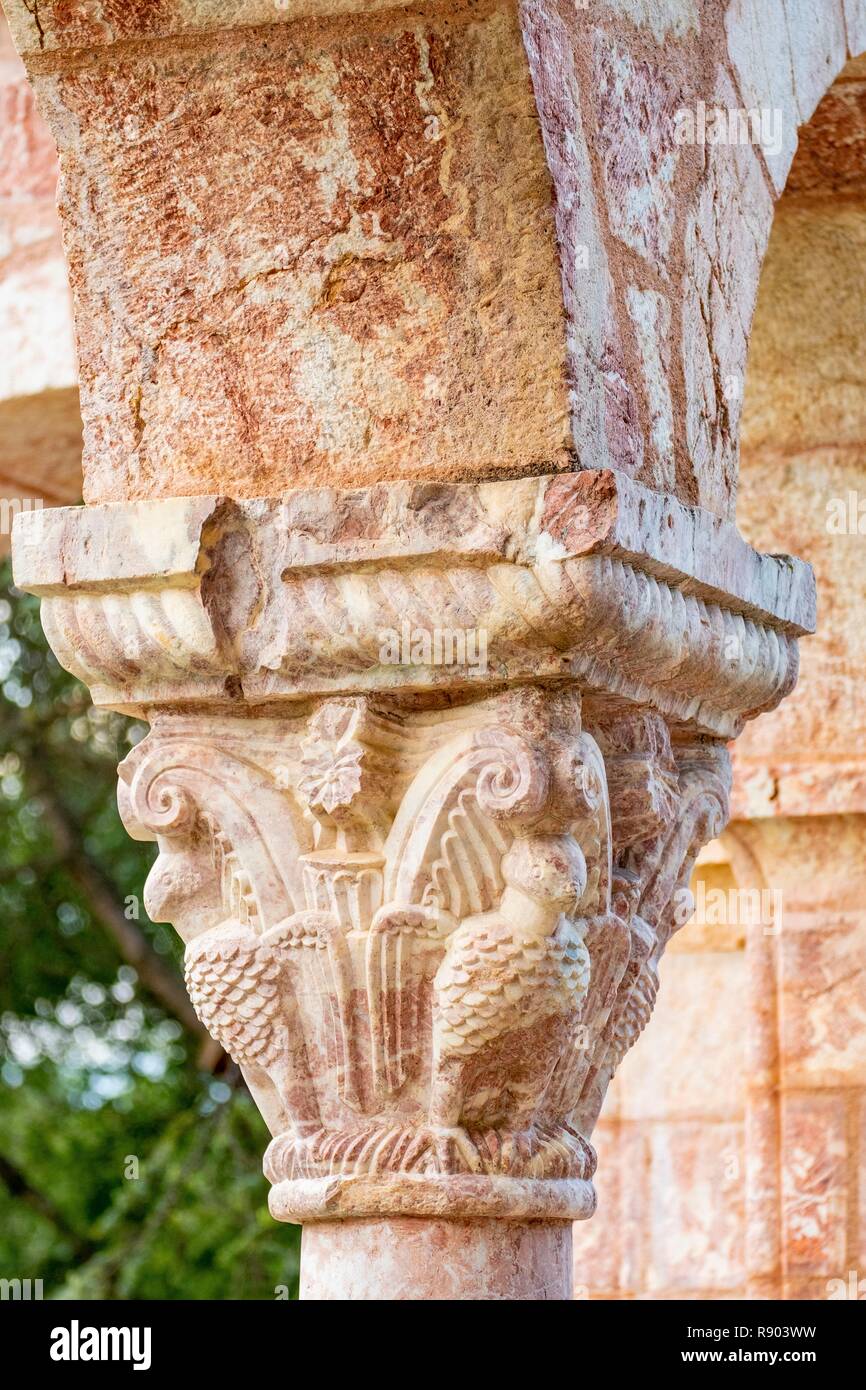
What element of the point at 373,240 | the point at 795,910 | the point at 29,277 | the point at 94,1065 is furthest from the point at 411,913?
the point at 94,1065

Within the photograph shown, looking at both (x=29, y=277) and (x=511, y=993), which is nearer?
(x=511, y=993)

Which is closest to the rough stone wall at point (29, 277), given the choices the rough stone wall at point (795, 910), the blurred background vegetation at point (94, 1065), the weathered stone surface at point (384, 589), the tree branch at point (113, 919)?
the rough stone wall at point (795, 910)

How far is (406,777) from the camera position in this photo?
7.23ft

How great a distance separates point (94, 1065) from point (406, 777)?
6.40 metres

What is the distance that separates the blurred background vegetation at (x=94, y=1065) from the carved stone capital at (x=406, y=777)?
A: 191 inches

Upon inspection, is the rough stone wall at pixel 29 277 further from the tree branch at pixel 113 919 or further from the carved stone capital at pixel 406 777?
the tree branch at pixel 113 919

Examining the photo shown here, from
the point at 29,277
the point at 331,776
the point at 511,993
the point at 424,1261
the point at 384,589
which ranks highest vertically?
the point at 29,277

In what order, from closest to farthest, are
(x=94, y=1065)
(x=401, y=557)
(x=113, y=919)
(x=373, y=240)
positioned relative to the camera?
(x=401, y=557) < (x=373, y=240) < (x=113, y=919) < (x=94, y=1065)

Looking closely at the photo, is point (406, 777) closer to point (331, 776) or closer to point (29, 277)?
point (331, 776)

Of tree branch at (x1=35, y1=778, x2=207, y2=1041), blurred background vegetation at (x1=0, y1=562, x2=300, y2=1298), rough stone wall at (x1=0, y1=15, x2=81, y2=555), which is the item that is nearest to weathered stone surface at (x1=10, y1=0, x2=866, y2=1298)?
rough stone wall at (x1=0, y1=15, x2=81, y2=555)

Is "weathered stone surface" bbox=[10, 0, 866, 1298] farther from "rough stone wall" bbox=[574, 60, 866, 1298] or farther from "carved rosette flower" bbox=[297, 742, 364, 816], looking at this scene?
"rough stone wall" bbox=[574, 60, 866, 1298]

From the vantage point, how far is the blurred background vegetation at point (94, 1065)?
714 cm

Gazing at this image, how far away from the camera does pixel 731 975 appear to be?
159 inches

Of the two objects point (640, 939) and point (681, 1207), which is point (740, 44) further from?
point (681, 1207)
